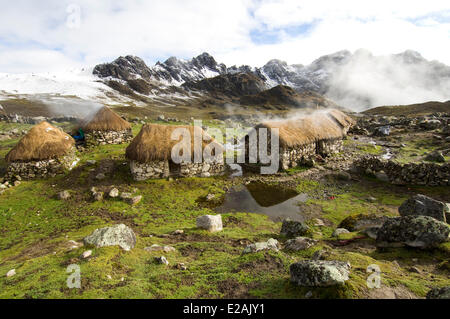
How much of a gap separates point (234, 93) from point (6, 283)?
144785mm

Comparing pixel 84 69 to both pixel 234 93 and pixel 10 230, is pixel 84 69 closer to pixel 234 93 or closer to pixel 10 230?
pixel 234 93

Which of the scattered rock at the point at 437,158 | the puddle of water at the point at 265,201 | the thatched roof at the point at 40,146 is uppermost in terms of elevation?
the thatched roof at the point at 40,146

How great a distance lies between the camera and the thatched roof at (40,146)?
54.0 feet

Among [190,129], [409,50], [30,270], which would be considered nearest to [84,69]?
[190,129]

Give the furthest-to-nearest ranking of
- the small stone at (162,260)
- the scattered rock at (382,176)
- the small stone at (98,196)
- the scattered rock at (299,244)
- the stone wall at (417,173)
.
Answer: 1. the scattered rock at (382,176)
2. the stone wall at (417,173)
3. the small stone at (98,196)
4. the scattered rock at (299,244)
5. the small stone at (162,260)

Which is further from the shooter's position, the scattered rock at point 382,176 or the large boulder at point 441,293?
the scattered rock at point 382,176

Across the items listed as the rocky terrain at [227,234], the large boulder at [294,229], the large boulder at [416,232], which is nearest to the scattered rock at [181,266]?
the rocky terrain at [227,234]

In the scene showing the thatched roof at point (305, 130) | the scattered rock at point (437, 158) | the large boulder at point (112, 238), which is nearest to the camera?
the large boulder at point (112, 238)

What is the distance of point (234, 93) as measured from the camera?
5655 inches

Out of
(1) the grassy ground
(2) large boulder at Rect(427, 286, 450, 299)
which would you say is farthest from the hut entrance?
(2) large boulder at Rect(427, 286, 450, 299)

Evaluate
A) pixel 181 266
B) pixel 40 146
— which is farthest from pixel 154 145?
pixel 181 266

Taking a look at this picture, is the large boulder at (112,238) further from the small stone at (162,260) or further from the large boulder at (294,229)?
the large boulder at (294,229)

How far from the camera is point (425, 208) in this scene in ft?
30.7

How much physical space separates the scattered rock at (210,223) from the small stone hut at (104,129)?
18.4 m
